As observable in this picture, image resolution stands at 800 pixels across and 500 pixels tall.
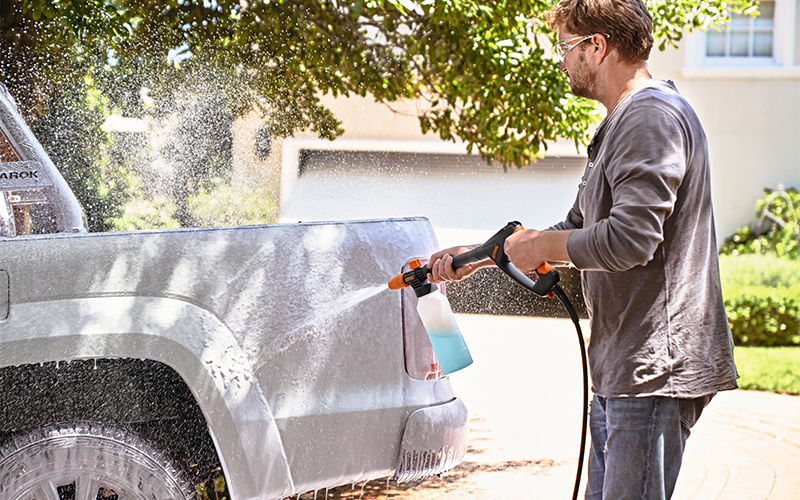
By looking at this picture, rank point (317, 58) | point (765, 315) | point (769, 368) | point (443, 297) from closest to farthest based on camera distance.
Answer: point (443, 297) → point (317, 58) → point (769, 368) → point (765, 315)

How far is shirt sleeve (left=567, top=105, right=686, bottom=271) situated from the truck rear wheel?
1.33 metres

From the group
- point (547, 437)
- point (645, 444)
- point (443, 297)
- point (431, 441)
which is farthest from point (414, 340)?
point (547, 437)

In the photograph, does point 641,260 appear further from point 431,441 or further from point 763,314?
point 763,314

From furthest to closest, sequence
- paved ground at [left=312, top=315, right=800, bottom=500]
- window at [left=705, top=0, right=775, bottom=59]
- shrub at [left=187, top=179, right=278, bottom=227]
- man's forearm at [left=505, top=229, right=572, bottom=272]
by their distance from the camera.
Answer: window at [left=705, top=0, right=775, bottom=59] → paved ground at [left=312, top=315, right=800, bottom=500] → shrub at [left=187, top=179, right=278, bottom=227] → man's forearm at [left=505, top=229, right=572, bottom=272]

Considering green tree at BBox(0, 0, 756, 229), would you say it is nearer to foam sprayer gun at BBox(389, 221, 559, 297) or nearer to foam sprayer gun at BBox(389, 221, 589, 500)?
foam sprayer gun at BBox(389, 221, 589, 500)

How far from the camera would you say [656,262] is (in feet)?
6.07

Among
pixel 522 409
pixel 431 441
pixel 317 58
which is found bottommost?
pixel 522 409

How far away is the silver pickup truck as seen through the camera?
2.33 m

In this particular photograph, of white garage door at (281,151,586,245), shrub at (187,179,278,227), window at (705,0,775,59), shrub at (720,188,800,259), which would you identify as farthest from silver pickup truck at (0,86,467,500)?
window at (705,0,775,59)

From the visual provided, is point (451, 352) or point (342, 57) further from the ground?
point (342, 57)

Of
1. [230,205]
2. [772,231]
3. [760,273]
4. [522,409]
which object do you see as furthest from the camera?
[772,231]

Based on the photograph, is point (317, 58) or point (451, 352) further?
point (317, 58)

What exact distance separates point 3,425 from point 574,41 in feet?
5.82

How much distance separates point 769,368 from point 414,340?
514 cm
